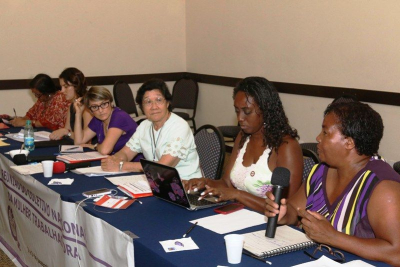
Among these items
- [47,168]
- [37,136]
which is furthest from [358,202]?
[37,136]

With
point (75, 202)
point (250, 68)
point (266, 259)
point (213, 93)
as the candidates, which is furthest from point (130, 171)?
point (213, 93)

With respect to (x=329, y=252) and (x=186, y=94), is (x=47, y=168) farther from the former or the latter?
(x=186, y=94)

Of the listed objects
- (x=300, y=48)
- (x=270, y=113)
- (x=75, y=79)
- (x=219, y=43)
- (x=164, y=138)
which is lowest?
(x=164, y=138)

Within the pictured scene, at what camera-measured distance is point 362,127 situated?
2145 millimetres

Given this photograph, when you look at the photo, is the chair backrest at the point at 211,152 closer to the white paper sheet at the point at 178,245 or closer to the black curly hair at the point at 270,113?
the black curly hair at the point at 270,113

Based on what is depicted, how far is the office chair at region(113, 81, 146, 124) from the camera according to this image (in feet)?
23.6

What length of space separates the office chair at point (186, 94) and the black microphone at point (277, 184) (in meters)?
5.33

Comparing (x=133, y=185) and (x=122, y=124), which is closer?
(x=133, y=185)

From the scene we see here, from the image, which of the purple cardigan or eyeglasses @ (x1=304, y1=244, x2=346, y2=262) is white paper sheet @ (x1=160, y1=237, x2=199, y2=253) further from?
the purple cardigan

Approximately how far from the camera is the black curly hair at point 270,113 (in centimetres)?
287

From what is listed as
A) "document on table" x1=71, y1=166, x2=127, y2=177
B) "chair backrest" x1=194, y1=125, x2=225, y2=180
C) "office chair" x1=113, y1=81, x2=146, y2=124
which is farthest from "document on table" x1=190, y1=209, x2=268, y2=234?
"office chair" x1=113, y1=81, x2=146, y2=124

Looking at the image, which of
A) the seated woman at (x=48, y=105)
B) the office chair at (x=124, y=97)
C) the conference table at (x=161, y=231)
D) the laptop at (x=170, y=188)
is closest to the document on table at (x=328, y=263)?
the conference table at (x=161, y=231)

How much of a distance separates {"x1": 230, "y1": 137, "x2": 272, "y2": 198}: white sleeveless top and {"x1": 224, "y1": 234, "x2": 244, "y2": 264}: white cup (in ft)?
3.34

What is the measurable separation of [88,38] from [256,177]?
496 cm
